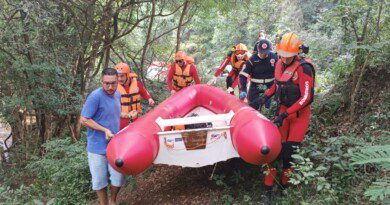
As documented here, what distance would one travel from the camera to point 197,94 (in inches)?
229

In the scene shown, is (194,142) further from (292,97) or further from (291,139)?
(292,97)

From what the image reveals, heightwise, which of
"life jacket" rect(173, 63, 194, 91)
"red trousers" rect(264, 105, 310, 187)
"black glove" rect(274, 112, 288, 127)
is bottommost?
"red trousers" rect(264, 105, 310, 187)

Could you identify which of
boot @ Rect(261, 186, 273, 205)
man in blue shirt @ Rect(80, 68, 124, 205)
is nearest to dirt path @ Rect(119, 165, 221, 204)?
boot @ Rect(261, 186, 273, 205)

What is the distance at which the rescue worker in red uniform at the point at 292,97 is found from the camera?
12.0ft

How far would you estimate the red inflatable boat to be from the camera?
3.25 metres

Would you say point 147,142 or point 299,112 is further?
point 299,112

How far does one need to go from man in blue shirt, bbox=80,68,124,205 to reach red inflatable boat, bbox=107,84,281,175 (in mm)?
220

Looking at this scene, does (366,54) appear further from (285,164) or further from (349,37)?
(285,164)

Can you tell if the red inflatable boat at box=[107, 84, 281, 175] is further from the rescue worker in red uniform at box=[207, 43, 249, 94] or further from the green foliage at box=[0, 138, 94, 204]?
the rescue worker in red uniform at box=[207, 43, 249, 94]

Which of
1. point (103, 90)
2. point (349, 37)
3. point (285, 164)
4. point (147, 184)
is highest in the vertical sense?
point (349, 37)

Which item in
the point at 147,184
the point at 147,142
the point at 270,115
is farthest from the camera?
the point at 270,115

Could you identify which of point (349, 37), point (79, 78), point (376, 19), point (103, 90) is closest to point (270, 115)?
point (349, 37)

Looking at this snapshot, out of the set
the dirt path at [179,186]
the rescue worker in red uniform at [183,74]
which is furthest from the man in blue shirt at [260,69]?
the rescue worker in red uniform at [183,74]

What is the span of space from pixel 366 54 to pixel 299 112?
1861 mm
